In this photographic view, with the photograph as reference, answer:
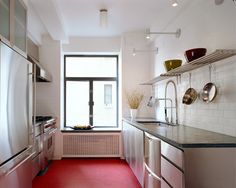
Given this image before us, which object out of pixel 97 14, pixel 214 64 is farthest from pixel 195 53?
pixel 97 14

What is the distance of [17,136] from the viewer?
2291 millimetres

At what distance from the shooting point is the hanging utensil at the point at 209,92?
274 cm

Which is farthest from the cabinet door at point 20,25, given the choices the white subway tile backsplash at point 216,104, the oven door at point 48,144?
the oven door at point 48,144

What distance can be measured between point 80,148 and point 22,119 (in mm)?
3374

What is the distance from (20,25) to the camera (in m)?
2.53

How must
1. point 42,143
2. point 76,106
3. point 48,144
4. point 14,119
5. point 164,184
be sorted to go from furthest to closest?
point 76,106 < point 48,144 < point 42,143 < point 164,184 < point 14,119

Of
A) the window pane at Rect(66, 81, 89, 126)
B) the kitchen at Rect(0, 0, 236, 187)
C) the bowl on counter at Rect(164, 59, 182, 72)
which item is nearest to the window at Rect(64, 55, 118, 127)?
the window pane at Rect(66, 81, 89, 126)

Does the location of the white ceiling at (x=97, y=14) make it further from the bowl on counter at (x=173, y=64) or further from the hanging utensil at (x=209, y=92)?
the hanging utensil at (x=209, y=92)

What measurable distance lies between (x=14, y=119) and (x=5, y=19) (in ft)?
2.61

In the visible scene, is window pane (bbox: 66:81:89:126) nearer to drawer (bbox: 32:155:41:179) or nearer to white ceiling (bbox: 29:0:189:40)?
white ceiling (bbox: 29:0:189:40)

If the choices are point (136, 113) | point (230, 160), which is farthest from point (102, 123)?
point (230, 160)

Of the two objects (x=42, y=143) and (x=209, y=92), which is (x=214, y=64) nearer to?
(x=209, y=92)

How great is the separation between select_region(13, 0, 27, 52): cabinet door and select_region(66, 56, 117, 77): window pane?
3.62m

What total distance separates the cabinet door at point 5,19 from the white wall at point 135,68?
373cm
